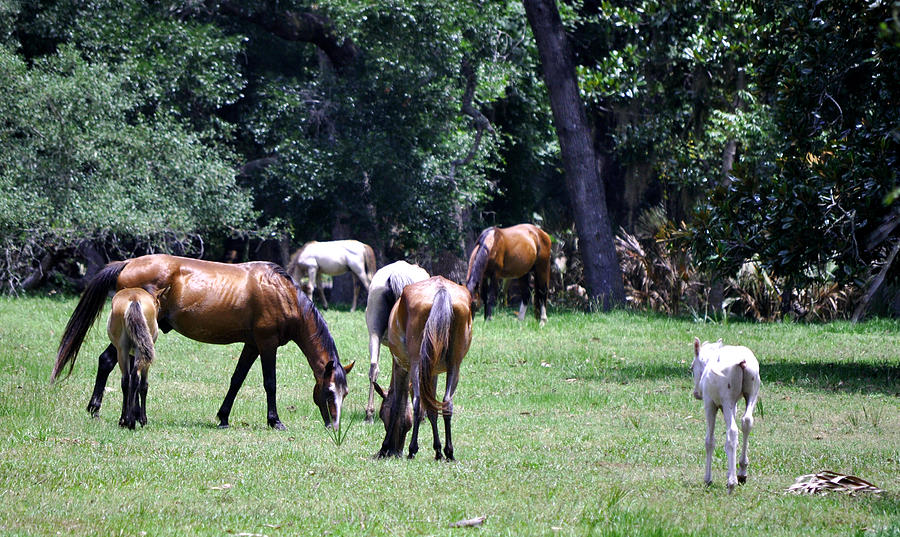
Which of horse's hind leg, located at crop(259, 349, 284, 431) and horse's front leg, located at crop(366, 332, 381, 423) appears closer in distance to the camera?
horse's hind leg, located at crop(259, 349, 284, 431)

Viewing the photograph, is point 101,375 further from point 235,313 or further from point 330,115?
point 330,115

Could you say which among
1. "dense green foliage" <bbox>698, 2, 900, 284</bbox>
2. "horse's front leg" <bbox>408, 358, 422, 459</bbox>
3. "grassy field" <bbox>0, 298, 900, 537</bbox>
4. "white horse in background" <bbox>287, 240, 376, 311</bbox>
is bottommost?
"grassy field" <bbox>0, 298, 900, 537</bbox>

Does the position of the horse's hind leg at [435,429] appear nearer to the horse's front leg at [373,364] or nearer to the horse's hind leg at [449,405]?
the horse's hind leg at [449,405]

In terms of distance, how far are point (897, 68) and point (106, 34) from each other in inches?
667

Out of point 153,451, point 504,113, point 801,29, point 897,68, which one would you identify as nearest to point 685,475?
point 153,451

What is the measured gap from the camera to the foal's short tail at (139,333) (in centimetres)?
963

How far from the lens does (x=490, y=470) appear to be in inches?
330

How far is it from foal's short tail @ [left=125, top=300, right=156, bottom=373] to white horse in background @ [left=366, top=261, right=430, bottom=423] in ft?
7.38

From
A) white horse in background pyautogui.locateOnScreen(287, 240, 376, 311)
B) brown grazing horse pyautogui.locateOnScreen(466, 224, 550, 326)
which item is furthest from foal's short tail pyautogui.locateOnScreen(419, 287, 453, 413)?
white horse in background pyautogui.locateOnScreen(287, 240, 376, 311)

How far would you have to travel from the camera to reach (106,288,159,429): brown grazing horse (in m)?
9.66

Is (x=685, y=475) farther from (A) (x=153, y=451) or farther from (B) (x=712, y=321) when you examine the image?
(B) (x=712, y=321)

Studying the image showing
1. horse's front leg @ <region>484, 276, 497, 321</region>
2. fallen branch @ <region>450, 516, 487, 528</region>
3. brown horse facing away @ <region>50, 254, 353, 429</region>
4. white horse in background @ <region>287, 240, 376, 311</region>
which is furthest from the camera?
white horse in background @ <region>287, 240, 376, 311</region>

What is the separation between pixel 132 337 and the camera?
963 centimetres

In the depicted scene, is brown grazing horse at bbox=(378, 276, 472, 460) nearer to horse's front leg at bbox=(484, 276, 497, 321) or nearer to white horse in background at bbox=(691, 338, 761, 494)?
white horse in background at bbox=(691, 338, 761, 494)
